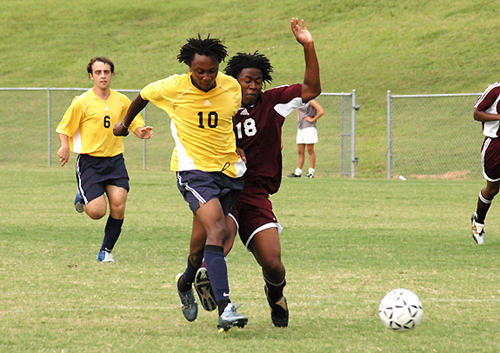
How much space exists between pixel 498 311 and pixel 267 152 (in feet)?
6.81

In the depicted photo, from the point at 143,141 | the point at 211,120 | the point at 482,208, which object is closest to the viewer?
the point at 211,120

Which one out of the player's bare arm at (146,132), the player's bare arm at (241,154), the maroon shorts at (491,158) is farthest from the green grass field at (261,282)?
the player's bare arm at (146,132)

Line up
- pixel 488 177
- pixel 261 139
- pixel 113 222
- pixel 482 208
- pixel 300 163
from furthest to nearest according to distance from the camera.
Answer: pixel 300 163
pixel 482 208
pixel 488 177
pixel 113 222
pixel 261 139

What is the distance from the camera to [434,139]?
26.5 metres

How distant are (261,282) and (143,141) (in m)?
18.2

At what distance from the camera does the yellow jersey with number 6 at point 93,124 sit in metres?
9.20

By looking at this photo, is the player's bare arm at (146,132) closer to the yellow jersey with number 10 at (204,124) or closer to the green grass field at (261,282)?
the green grass field at (261,282)

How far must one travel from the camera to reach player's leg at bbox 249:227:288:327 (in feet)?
19.3

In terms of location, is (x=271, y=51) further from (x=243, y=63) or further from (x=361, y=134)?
(x=243, y=63)

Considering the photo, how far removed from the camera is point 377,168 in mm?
23734

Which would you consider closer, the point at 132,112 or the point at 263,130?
the point at 263,130

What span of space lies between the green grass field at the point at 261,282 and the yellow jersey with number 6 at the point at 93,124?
115 centimetres

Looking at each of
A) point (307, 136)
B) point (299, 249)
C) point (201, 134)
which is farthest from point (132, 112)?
point (307, 136)

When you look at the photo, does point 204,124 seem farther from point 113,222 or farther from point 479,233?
point 479,233
